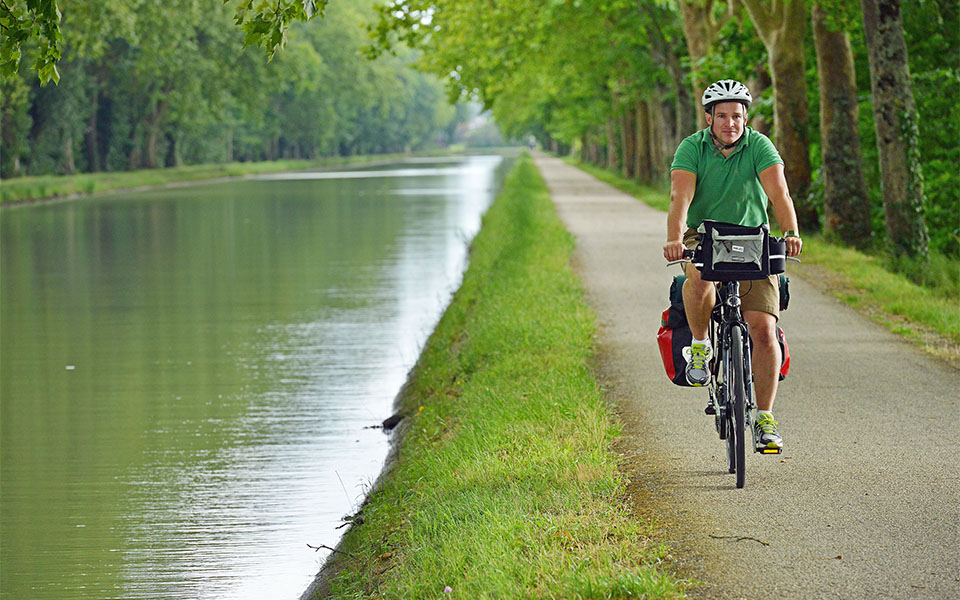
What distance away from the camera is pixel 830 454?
6953 mm

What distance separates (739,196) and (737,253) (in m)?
0.32

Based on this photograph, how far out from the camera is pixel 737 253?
594cm

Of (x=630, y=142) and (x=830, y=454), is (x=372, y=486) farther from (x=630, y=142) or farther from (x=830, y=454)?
(x=630, y=142)

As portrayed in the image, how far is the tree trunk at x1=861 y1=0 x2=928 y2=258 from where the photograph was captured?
48.8 feet

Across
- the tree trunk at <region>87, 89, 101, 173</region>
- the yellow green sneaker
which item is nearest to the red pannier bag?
the yellow green sneaker

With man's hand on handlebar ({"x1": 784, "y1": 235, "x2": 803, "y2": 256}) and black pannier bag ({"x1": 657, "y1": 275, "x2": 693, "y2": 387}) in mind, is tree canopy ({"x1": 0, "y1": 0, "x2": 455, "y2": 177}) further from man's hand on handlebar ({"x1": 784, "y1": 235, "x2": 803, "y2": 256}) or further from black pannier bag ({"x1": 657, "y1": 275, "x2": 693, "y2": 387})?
man's hand on handlebar ({"x1": 784, "y1": 235, "x2": 803, "y2": 256})

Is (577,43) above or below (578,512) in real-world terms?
above

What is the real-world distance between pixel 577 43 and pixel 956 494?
30.3 meters

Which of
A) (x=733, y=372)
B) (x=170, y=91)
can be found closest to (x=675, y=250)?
(x=733, y=372)

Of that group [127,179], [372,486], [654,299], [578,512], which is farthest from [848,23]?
[127,179]

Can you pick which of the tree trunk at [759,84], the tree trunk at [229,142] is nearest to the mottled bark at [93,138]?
the tree trunk at [229,142]

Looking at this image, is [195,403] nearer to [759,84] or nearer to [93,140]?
[759,84]

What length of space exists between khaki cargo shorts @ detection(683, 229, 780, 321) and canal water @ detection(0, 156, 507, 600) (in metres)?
2.59

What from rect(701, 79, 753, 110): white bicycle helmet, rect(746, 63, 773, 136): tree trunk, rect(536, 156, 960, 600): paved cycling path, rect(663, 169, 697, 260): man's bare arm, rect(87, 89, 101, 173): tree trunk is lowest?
rect(536, 156, 960, 600): paved cycling path
